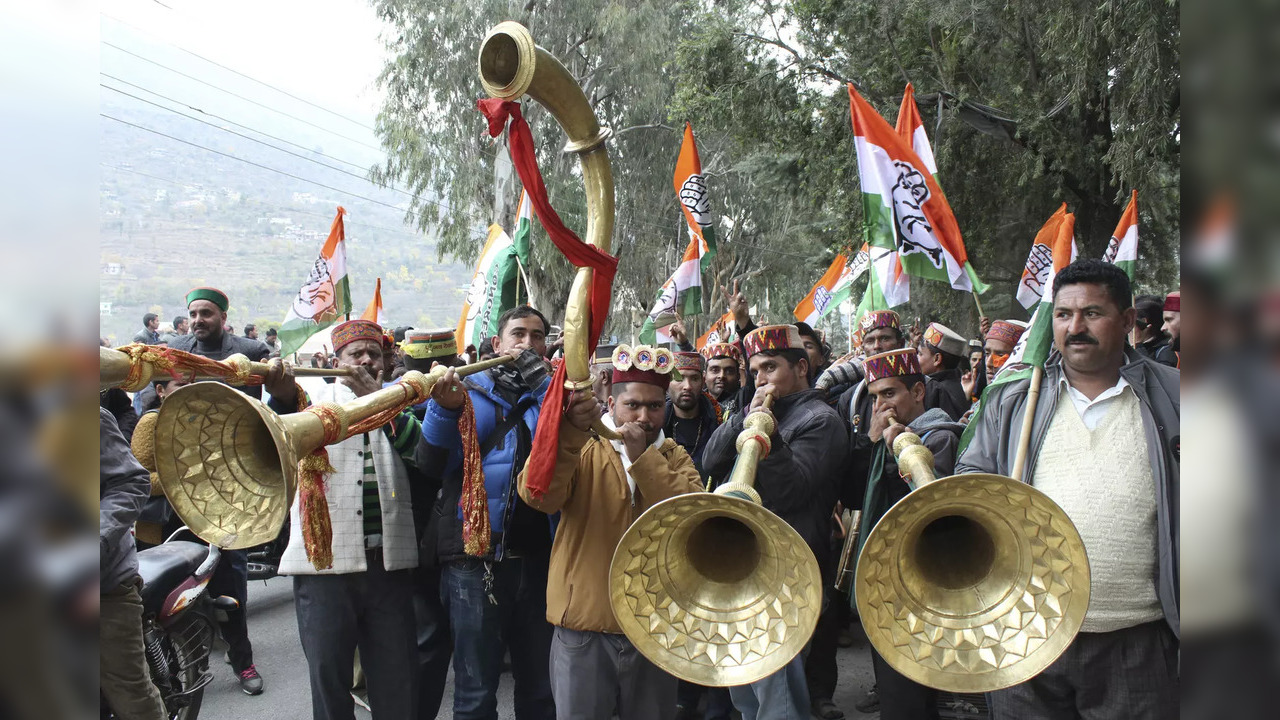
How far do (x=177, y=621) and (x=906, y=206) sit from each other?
4.95 m

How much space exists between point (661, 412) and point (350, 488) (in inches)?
60.8

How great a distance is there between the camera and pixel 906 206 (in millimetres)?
5996

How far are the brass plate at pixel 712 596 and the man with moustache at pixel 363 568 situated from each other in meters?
1.46

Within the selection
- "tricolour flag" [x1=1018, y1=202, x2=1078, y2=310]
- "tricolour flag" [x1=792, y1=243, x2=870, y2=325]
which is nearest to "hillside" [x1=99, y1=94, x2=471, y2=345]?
"tricolour flag" [x1=792, y1=243, x2=870, y2=325]

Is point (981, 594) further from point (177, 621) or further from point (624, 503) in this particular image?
point (177, 621)

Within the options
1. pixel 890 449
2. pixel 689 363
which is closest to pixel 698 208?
pixel 689 363

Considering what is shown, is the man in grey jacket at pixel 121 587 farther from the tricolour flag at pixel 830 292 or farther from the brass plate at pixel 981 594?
the tricolour flag at pixel 830 292

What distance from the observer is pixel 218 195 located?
1061 inches

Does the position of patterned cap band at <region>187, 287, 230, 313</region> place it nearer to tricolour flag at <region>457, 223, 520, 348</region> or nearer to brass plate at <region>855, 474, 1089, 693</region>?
tricolour flag at <region>457, 223, 520, 348</region>

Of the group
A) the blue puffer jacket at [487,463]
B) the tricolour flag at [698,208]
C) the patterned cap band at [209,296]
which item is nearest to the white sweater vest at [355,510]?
the blue puffer jacket at [487,463]

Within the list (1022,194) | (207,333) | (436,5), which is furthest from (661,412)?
(436,5)

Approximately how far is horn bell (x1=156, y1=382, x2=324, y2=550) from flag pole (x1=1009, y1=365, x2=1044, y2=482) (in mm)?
2162

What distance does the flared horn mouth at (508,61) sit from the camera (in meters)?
2.47
